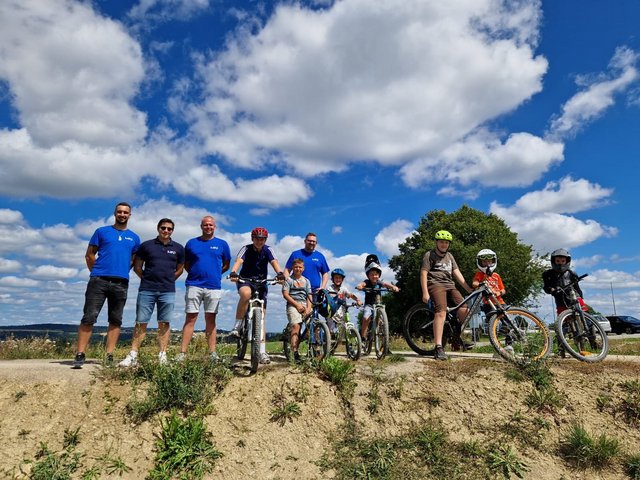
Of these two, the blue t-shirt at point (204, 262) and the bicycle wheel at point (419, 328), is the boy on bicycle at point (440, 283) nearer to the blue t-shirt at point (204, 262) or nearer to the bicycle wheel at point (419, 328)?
the bicycle wheel at point (419, 328)

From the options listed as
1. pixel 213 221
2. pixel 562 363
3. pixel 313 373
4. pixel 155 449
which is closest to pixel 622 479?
pixel 562 363

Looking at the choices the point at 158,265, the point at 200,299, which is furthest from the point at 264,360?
the point at 158,265

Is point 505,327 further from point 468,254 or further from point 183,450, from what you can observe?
point 468,254

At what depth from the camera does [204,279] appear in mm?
7652

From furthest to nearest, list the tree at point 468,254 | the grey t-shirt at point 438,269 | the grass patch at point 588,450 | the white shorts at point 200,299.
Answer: the tree at point 468,254 → the grey t-shirt at point 438,269 → the white shorts at point 200,299 → the grass patch at point 588,450

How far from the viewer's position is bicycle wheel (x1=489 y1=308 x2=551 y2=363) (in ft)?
23.6

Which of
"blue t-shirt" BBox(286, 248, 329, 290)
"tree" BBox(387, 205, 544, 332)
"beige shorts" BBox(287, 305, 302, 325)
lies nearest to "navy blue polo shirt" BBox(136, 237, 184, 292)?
"beige shorts" BBox(287, 305, 302, 325)

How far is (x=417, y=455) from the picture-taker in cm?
552

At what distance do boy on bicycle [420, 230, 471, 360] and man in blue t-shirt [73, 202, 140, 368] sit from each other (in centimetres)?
518

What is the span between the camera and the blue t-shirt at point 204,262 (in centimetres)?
765

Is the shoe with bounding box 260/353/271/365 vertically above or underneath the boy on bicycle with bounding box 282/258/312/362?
underneath

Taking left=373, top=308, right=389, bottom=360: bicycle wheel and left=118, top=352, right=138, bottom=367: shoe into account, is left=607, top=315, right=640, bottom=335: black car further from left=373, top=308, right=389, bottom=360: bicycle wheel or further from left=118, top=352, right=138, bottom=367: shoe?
left=118, top=352, right=138, bottom=367: shoe

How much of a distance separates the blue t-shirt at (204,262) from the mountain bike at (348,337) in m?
2.19

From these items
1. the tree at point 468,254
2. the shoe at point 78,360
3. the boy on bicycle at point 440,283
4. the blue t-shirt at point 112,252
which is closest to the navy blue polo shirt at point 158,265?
the blue t-shirt at point 112,252
